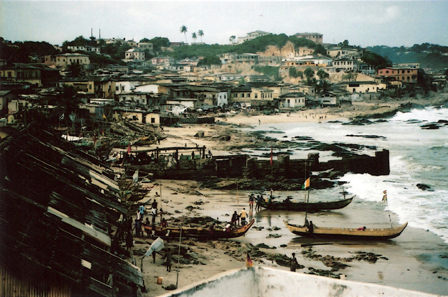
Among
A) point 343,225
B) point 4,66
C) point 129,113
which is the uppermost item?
point 4,66

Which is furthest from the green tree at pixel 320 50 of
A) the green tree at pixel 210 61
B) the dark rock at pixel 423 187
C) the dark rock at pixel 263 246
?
the dark rock at pixel 263 246

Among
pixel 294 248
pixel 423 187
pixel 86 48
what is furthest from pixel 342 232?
pixel 86 48

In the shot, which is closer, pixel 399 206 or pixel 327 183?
pixel 399 206

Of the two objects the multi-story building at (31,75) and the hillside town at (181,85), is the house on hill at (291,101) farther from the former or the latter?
the multi-story building at (31,75)

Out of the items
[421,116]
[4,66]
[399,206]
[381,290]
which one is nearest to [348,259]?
[399,206]

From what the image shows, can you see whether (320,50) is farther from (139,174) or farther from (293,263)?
(293,263)

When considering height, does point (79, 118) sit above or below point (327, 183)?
above

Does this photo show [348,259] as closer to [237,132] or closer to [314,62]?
[237,132]
